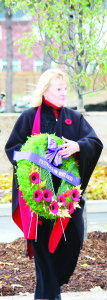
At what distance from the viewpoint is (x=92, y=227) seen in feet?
24.0

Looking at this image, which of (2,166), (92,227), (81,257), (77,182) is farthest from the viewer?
(2,166)

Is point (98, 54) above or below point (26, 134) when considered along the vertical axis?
above

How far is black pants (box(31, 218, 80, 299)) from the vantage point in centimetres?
391

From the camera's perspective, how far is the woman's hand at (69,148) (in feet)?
12.3

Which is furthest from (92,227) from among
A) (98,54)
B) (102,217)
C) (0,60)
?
(0,60)

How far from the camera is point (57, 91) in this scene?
397 cm

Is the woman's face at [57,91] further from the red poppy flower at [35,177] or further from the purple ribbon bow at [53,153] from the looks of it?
the red poppy flower at [35,177]

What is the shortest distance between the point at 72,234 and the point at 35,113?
969 millimetres

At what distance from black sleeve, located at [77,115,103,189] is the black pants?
400mm

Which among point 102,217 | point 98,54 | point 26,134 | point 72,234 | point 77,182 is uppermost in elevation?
point 98,54

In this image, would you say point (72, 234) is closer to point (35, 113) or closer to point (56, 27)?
point (35, 113)

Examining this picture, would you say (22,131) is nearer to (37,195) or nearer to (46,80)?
(46,80)

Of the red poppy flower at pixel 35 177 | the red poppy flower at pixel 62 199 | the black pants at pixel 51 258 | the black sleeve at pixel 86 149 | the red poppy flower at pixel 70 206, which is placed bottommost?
the black pants at pixel 51 258

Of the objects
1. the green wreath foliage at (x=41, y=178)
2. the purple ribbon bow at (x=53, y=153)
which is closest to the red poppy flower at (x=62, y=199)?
the green wreath foliage at (x=41, y=178)
